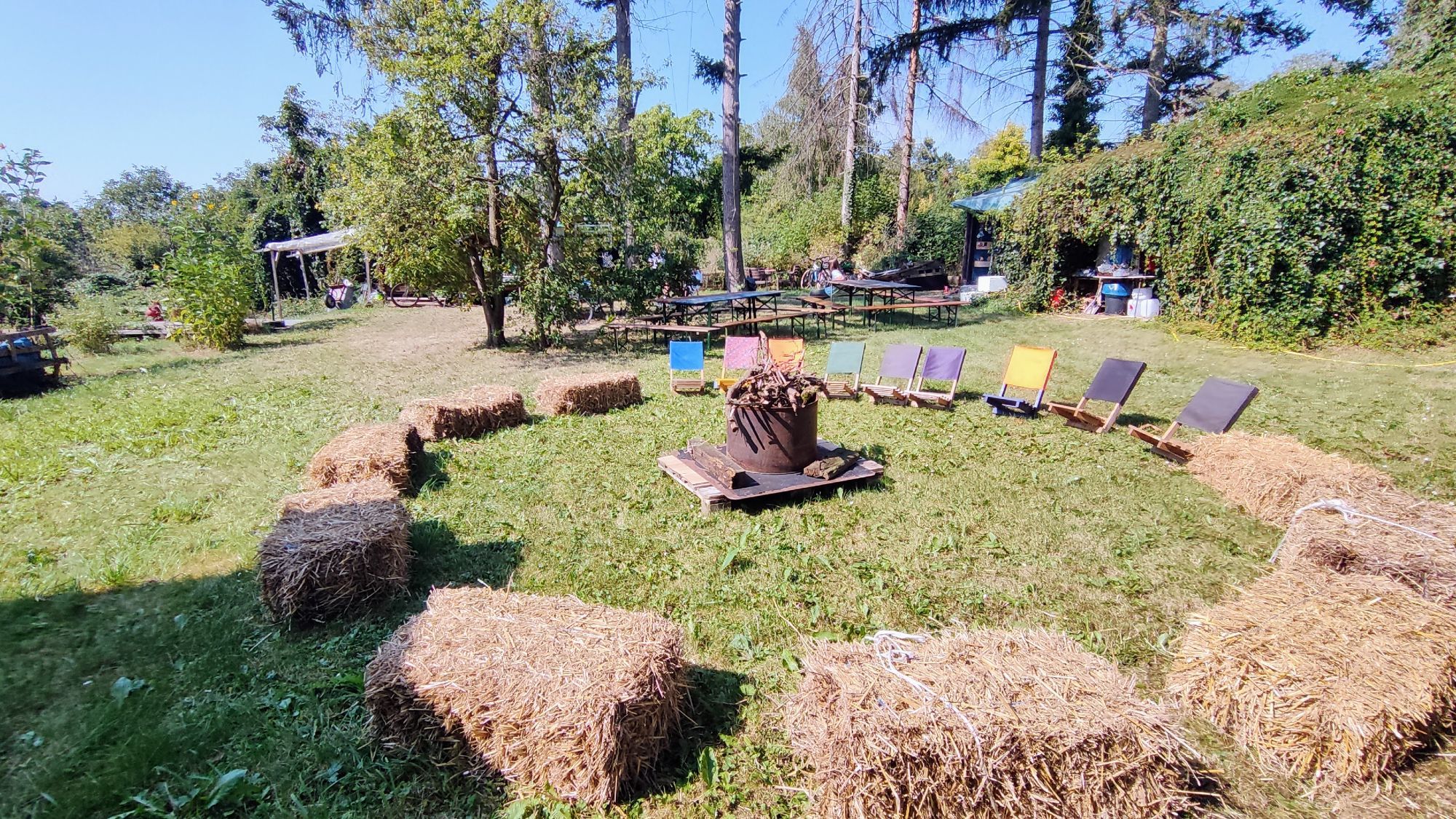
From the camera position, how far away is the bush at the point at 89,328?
43.0ft

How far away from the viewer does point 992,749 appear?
6.95 ft

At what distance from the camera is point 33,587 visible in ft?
13.3

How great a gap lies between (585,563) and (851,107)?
21.1 m

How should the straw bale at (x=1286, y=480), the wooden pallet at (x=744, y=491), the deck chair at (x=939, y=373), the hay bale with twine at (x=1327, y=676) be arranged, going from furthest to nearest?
the deck chair at (x=939, y=373)
the wooden pallet at (x=744, y=491)
the straw bale at (x=1286, y=480)
the hay bale with twine at (x=1327, y=676)

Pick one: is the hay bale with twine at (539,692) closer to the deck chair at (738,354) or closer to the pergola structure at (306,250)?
the deck chair at (738,354)

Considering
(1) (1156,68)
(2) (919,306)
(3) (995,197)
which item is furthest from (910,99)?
(2) (919,306)

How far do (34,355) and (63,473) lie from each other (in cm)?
553

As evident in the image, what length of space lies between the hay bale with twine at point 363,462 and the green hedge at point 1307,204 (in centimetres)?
1354

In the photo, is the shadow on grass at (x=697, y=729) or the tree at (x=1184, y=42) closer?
the shadow on grass at (x=697, y=729)

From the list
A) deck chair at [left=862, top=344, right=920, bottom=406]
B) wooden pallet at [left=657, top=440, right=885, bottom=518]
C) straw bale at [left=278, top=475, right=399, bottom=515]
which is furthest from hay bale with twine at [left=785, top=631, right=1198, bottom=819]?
deck chair at [left=862, top=344, right=920, bottom=406]

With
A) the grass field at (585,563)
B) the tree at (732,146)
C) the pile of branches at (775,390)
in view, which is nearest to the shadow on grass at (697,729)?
the grass field at (585,563)

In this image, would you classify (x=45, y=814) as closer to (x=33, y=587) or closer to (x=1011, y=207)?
(x=33, y=587)

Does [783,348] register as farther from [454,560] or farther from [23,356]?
[23,356]

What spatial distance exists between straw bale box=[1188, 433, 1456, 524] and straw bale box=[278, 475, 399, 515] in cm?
638
